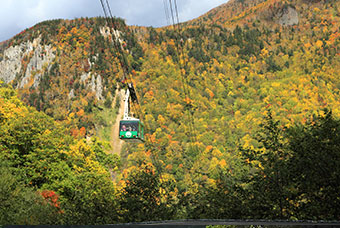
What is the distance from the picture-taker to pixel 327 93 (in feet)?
636

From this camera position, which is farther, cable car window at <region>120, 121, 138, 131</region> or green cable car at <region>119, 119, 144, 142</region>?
cable car window at <region>120, 121, 138, 131</region>

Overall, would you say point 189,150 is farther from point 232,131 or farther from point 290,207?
point 290,207

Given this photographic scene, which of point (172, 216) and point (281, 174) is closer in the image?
point (281, 174)

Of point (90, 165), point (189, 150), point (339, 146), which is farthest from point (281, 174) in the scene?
point (189, 150)

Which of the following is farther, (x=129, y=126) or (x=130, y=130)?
(x=129, y=126)

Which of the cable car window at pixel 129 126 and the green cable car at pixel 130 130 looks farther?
the cable car window at pixel 129 126

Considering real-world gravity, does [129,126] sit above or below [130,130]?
above

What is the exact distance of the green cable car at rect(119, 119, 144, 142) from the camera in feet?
97.6

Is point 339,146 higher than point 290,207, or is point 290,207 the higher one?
point 339,146

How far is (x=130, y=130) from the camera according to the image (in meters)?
30.1

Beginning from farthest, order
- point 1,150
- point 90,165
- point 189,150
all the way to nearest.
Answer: point 189,150, point 90,165, point 1,150

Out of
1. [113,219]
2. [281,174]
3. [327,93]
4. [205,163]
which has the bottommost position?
[205,163]

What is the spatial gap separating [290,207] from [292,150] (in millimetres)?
3712

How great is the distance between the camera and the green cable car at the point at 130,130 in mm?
29750
